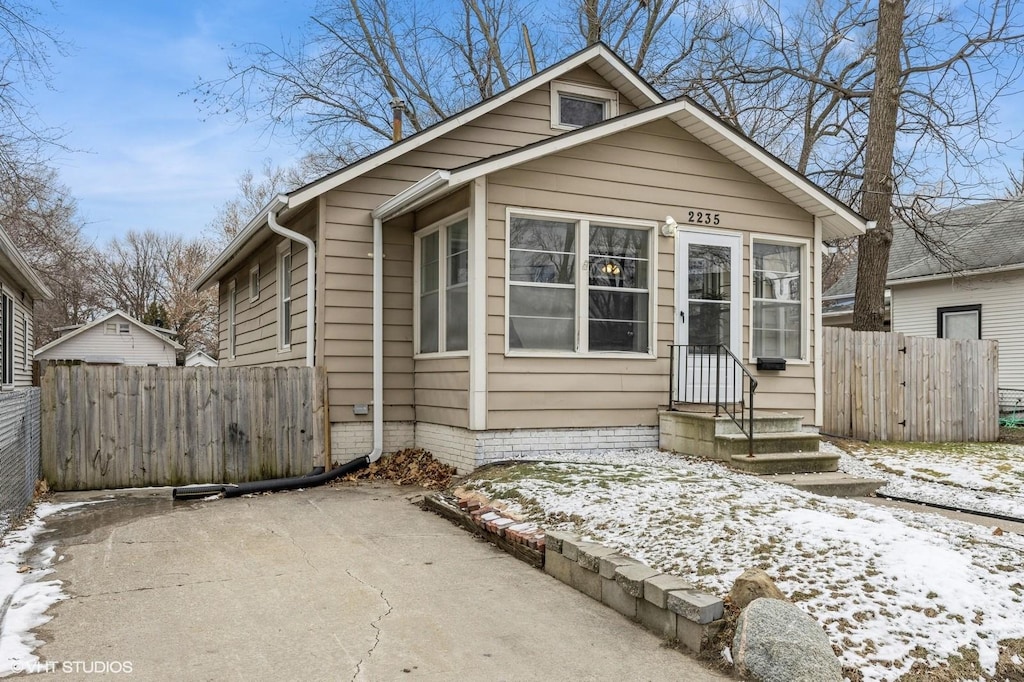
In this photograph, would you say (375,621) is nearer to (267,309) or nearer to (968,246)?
(267,309)

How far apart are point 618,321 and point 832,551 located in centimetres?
459

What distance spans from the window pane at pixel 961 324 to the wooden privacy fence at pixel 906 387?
559 cm

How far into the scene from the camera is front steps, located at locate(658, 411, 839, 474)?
7.66 metres

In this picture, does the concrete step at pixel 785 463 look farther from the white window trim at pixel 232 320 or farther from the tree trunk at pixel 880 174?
the white window trim at pixel 232 320

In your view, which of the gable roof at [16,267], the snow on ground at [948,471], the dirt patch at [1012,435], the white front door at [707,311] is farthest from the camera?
the dirt patch at [1012,435]

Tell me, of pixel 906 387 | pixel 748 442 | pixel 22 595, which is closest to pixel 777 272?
pixel 748 442

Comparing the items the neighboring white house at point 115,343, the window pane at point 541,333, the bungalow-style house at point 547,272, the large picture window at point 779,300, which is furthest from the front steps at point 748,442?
the neighboring white house at point 115,343

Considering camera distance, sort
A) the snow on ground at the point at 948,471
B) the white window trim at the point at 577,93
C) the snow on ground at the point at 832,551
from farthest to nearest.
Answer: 1. the white window trim at the point at 577,93
2. the snow on ground at the point at 948,471
3. the snow on ground at the point at 832,551

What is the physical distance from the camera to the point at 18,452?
6289 millimetres

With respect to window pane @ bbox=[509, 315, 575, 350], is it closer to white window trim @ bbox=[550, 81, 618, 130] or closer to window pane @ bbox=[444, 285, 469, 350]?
window pane @ bbox=[444, 285, 469, 350]

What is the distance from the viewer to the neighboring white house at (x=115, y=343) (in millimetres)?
32125

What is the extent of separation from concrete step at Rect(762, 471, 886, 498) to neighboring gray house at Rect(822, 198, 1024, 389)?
938 centimetres

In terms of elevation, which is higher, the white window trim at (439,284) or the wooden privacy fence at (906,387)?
the white window trim at (439,284)

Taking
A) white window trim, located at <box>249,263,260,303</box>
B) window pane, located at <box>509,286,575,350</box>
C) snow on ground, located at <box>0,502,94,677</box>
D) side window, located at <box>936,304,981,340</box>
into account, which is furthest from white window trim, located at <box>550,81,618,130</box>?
side window, located at <box>936,304,981,340</box>
